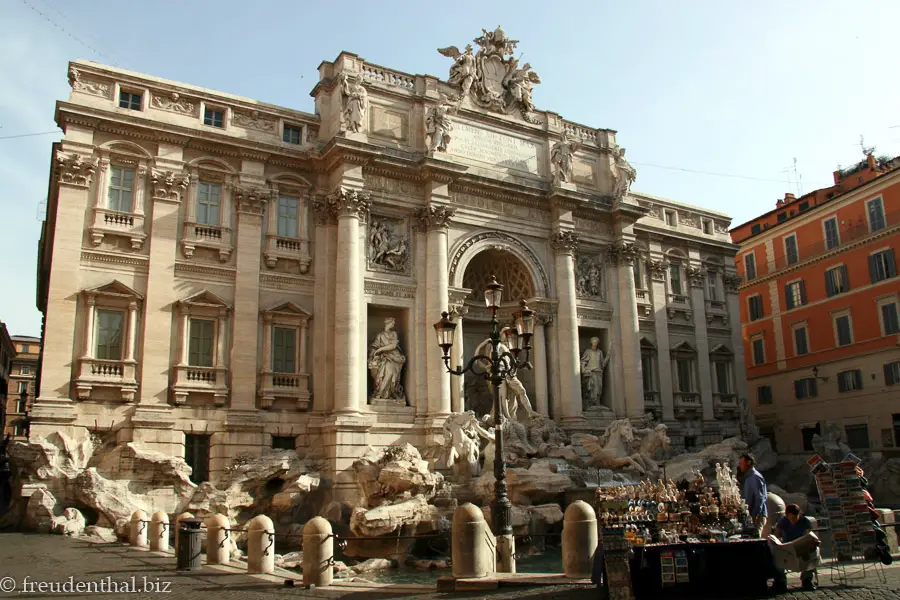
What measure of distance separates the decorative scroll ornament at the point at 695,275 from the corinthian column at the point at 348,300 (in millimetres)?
16141

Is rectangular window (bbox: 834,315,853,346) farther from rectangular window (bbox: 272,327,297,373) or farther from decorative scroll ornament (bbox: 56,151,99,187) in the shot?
decorative scroll ornament (bbox: 56,151,99,187)

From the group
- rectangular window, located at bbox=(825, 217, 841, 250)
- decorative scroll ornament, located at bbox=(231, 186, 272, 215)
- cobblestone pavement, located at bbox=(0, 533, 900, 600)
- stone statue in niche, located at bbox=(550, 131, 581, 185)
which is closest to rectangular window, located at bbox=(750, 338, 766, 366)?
rectangular window, located at bbox=(825, 217, 841, 250)

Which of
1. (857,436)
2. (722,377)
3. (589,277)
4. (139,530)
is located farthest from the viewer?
(722,377)

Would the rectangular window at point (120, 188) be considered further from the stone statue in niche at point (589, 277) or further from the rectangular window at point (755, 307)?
the rectangular window at point (755, 307)

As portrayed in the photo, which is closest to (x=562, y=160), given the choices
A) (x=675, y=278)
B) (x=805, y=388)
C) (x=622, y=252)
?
(x=622, y=252)

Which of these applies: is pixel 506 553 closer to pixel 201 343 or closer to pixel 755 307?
pixel 201 343

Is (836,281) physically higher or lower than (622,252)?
lower

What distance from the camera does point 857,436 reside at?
34500 millimetres

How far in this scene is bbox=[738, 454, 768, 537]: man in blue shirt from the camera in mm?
11477

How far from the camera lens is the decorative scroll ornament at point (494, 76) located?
28.7m

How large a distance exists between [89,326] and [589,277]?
17.6 metres

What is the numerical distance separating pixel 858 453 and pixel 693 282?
9336 millimetres

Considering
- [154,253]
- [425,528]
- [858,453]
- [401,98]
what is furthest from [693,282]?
[154,253]

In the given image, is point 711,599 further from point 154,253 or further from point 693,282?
point 693,282
